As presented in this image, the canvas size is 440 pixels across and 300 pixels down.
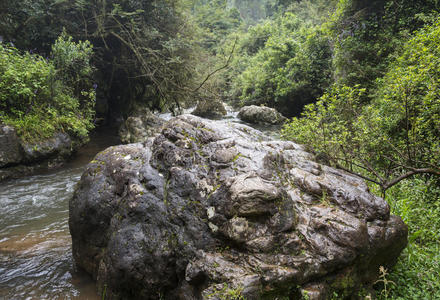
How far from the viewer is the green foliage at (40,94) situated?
21.9 ft

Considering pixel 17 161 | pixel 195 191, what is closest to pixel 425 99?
pixel 195 191

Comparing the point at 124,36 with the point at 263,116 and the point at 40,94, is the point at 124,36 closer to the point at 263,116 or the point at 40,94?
the point at 40,94

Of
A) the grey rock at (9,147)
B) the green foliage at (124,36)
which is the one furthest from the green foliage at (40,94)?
the green foliage at (124,36)

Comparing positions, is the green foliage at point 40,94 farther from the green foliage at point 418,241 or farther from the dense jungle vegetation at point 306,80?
the green foliage at point 418,241

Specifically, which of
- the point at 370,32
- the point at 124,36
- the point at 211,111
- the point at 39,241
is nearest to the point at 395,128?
the point at 370,32

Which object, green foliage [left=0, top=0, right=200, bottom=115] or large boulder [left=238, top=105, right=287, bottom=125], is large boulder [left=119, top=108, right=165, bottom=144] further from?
large boulder [left=238, top=105, right=287, bottom=125]

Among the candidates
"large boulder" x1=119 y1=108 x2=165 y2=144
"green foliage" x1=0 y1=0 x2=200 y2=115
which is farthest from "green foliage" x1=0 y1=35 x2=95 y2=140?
"large boulder" x1=119 y1=108 x2=165 y2=144

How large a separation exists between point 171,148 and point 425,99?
4.05 meters

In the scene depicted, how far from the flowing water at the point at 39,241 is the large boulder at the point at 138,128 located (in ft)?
12.1

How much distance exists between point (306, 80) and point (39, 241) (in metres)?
13.6

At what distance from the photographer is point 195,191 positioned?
2783 millimetres

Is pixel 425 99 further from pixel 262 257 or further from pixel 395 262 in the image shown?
pixel 262 257

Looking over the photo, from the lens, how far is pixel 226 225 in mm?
2418

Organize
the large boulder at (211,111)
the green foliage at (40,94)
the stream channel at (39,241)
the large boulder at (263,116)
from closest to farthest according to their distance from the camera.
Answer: the stream channel at (39,241) < the green foliage at (40,94) < the large boulder at (263,116) < the large boulder at (211,111)
